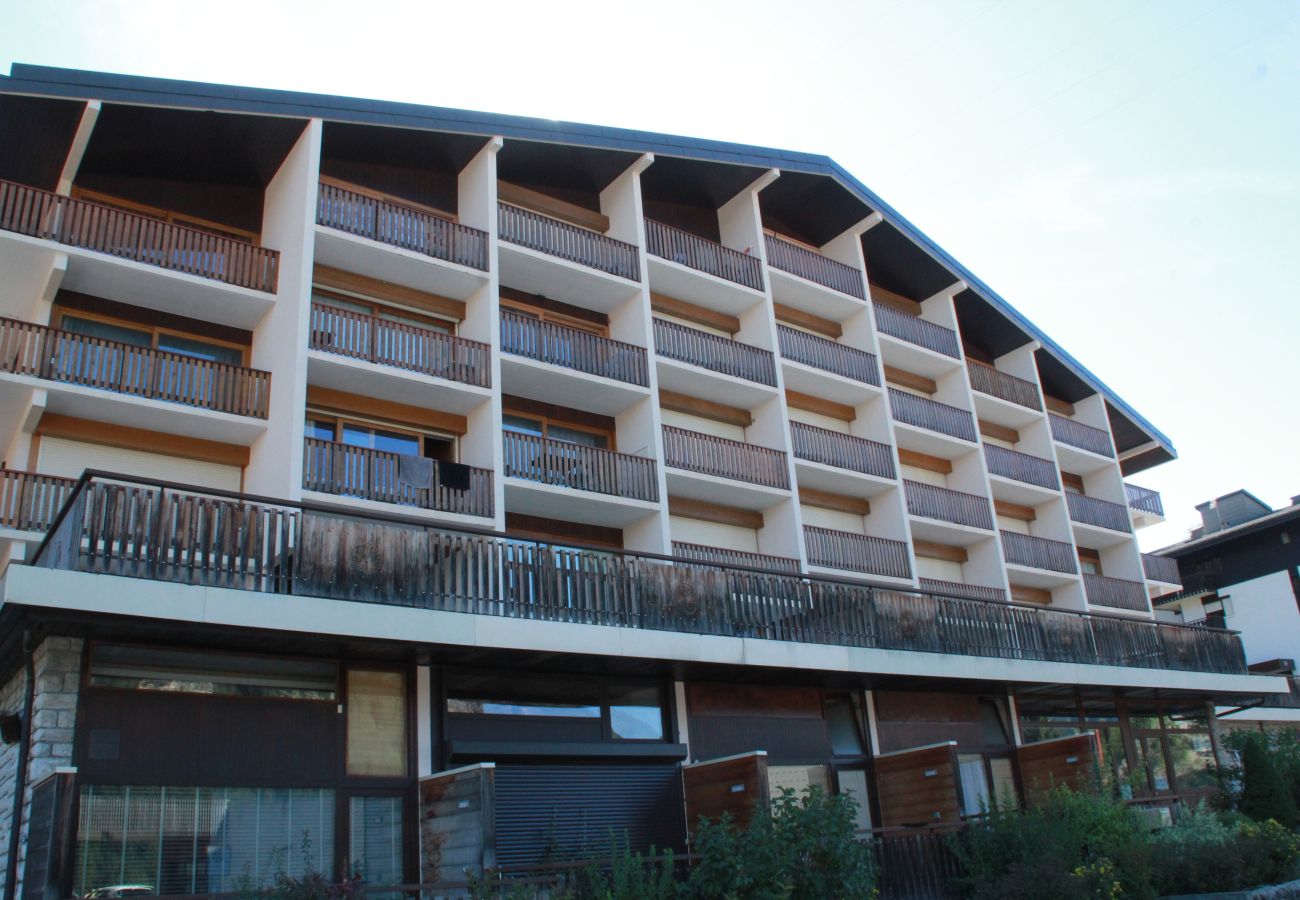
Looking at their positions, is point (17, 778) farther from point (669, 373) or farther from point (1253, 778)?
point (1253, 778)

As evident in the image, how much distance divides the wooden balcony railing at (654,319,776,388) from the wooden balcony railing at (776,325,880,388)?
3.03ft

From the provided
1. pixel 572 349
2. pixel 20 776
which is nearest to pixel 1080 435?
pixel 572 349

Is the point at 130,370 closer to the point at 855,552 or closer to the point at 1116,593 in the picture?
the point at 855,552

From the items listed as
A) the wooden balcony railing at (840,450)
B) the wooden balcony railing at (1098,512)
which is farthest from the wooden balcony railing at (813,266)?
the wooden balcony railing at (1098,512)

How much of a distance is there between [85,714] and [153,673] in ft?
2.81

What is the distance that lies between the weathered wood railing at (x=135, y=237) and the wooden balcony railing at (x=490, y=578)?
15.4 feet

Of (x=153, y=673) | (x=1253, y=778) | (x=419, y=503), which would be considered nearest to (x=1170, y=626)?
(x=1253, y=778)

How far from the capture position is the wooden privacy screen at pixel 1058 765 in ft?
68.8

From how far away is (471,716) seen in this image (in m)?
16.3

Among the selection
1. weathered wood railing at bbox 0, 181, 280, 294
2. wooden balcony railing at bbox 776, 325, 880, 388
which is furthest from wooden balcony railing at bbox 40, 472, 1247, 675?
wooden balcony railing at bbox 776, 325, 880, 388

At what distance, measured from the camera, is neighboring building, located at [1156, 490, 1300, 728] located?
36.1 meters

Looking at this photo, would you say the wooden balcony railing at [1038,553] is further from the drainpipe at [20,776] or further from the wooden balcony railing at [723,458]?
the drainpipe at [20,776]

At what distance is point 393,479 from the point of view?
18.9 metres

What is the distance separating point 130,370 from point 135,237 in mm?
2182
